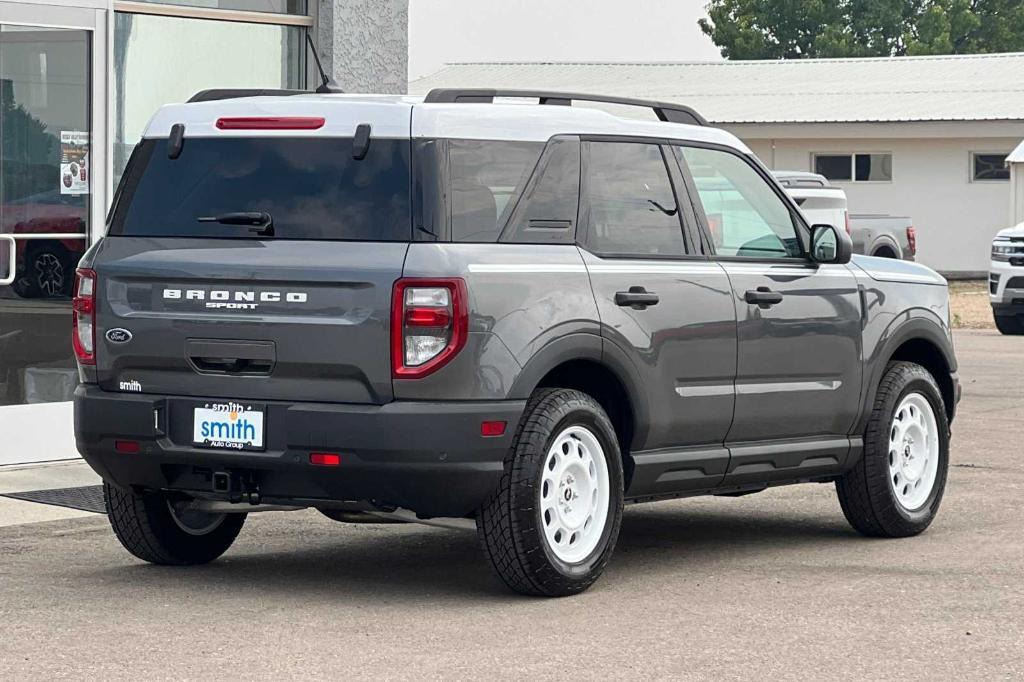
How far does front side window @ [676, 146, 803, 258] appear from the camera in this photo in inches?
338

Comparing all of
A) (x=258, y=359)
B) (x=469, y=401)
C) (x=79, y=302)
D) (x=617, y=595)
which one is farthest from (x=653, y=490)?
(x=79, y=302)

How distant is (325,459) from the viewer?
23.7ft

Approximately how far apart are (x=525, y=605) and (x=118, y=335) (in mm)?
1873

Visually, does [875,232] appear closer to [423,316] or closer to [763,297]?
[763,297]

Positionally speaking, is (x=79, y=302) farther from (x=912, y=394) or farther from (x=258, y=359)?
(x=912, y=394)

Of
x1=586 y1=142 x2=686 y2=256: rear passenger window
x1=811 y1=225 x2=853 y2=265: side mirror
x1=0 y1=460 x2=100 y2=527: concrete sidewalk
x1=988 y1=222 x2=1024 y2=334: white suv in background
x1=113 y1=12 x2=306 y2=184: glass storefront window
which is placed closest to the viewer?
x1=586 y1=142 x2=686 y2=256: rear passenger window

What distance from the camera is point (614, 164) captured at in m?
8.12

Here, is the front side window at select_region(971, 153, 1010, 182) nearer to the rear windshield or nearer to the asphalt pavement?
the asphalt pavement

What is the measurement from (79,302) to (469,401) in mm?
1739

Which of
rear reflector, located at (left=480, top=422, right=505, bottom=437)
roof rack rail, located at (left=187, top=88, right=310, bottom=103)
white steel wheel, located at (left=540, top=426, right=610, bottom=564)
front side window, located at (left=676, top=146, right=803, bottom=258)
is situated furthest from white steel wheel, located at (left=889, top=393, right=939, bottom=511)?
roof rack rail, located at (left=187, top=88, right=310, bottom=103)

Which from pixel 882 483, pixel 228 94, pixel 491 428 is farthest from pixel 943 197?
pixel 491 428

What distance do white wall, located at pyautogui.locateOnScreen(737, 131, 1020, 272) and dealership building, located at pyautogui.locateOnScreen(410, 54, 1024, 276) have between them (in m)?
0.02

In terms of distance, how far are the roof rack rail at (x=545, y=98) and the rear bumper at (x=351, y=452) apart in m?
1.31

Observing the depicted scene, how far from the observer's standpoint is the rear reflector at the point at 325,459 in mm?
7207
